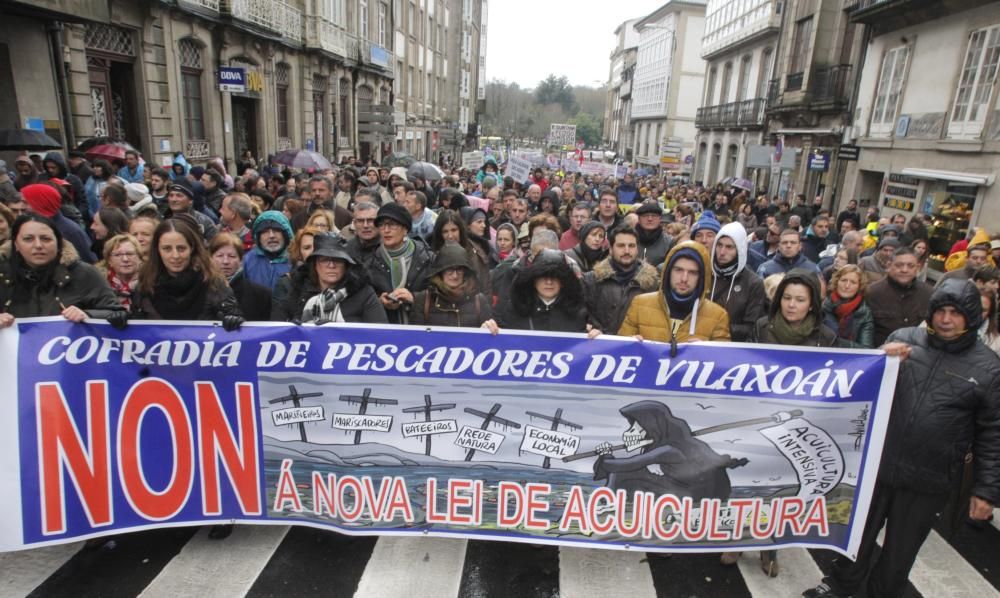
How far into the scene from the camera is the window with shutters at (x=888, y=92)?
17719 millimetres

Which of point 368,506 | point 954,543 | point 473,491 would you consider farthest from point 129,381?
point 954,543

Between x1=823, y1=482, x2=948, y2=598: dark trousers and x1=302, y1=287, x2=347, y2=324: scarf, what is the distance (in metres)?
3.41

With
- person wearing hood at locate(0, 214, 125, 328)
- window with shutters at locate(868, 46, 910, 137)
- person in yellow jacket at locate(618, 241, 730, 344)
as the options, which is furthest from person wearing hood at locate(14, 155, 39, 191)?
window with shutters at locate(868, 46, 910, 137)

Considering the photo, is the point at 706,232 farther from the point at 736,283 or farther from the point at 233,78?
the point at 233,78

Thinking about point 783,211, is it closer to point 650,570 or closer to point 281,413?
point 650,570

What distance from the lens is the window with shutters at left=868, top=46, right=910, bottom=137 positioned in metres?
17.7

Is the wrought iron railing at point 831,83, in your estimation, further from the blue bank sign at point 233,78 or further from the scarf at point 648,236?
the blue bank sign at point 233,78

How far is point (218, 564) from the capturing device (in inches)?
142

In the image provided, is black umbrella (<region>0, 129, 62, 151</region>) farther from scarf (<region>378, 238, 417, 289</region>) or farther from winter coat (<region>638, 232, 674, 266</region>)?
winter coat (<region>638, 232, 674, 266</region>)

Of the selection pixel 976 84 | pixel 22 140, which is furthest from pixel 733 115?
pixel 22 140

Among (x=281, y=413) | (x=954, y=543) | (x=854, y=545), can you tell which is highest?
(x=281, y=413)

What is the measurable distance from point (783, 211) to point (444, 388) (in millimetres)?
11407

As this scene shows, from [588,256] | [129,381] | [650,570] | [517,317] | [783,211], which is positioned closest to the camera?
[129,381]

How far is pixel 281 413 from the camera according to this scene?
350 cm
